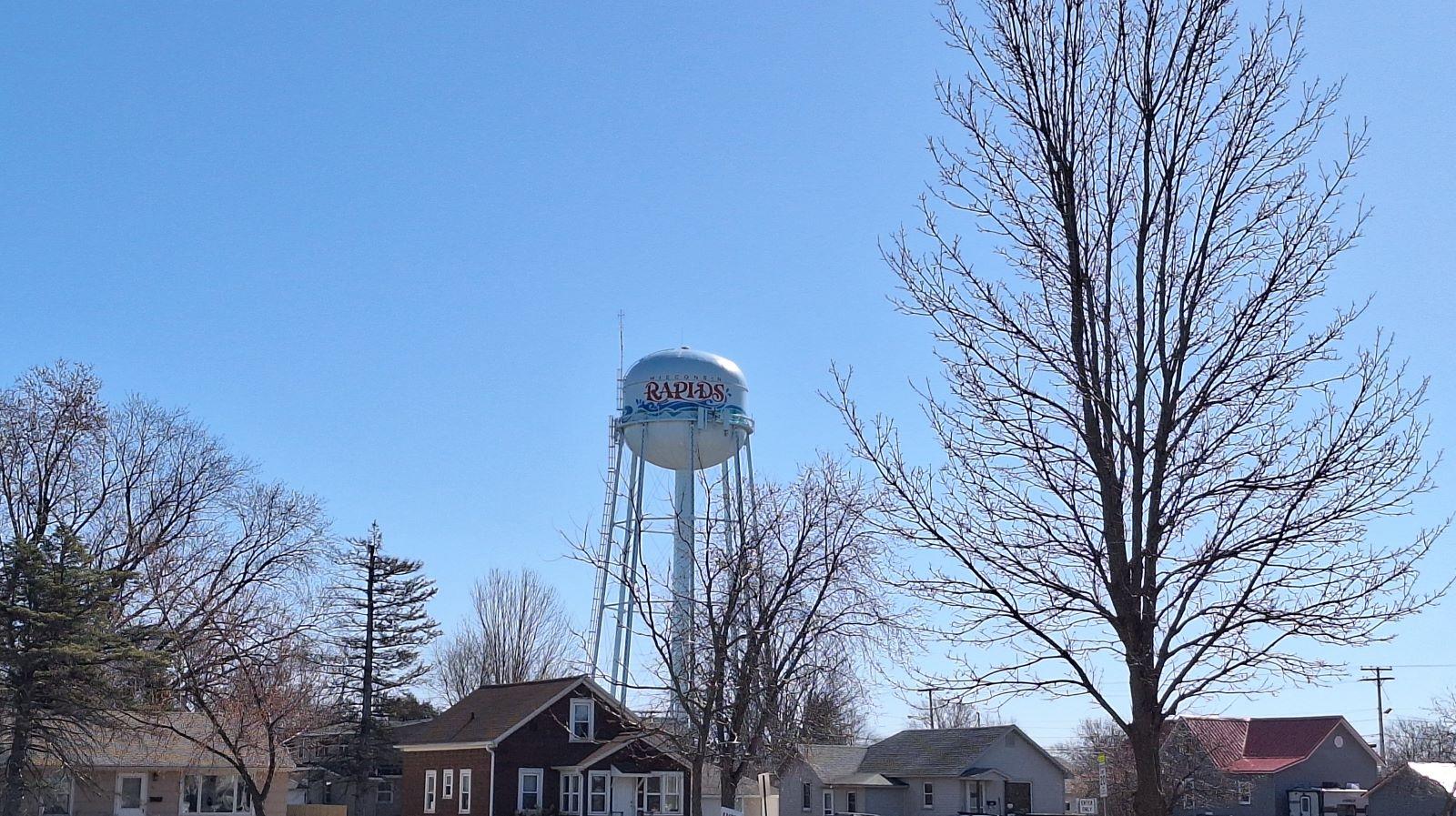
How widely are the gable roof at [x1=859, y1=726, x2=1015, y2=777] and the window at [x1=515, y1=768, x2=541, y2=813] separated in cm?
2211

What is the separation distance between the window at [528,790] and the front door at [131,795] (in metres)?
12.6

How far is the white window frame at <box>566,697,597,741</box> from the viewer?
4756 cm

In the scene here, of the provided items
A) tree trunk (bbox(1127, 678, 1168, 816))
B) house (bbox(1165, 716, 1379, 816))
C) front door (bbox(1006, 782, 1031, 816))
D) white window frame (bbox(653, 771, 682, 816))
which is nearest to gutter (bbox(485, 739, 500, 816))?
white window frame (bbox(653, 771, 682, 816))

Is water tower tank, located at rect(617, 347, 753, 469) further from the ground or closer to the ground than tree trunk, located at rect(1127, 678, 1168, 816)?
further from the ground

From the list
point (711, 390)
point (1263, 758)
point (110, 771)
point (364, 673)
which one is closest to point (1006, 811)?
point (1263, 758)

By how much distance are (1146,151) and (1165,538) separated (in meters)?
2.13

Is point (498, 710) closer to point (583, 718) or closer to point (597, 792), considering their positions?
point (583, 718)

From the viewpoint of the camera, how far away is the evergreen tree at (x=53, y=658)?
31.3 meters

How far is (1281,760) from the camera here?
64250mm

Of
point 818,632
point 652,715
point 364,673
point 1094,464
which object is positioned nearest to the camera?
point 1094,464

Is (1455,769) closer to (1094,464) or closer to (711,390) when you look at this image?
(711,390)

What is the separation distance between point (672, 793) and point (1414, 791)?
103 ft

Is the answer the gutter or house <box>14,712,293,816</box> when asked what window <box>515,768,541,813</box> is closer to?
the gutter

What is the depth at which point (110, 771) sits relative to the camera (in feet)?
151
